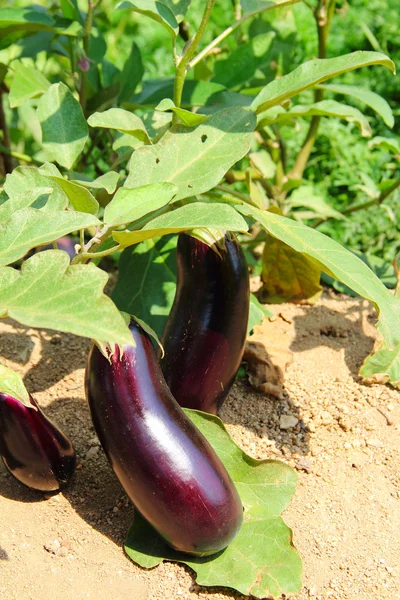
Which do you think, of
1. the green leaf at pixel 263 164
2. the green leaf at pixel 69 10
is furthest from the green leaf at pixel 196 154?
the green leaf at pixel 263 164

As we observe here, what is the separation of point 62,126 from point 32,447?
64 centimetres

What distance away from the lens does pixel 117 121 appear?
1421 millimetres

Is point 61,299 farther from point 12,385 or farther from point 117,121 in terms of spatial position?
point 117,121

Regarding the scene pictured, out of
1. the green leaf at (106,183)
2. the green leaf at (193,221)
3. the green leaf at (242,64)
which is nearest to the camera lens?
the green leaf at (193,221)

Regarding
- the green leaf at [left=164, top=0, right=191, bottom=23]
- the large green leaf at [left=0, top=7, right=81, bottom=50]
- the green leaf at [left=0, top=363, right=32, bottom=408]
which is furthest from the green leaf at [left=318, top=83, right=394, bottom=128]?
the green leaf at [left=0, top=363, right=32, bottom=408]

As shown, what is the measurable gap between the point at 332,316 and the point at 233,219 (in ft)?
3.19

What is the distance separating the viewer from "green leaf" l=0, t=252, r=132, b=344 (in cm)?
92

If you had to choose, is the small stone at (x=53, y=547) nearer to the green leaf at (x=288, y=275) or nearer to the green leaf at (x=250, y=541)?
the green leaf at (x=250, y=541)

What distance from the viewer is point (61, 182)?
1263mm

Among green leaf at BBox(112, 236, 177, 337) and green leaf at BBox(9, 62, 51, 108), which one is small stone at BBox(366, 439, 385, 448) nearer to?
green leaf at BBox(112, 236, 177, 337)

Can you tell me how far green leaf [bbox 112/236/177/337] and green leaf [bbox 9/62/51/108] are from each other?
1.32ft

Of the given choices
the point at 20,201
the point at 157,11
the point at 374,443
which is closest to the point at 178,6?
the point at 157,11

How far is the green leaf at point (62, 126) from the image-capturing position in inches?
61.7

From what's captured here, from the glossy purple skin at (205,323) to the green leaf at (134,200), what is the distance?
20 cm
